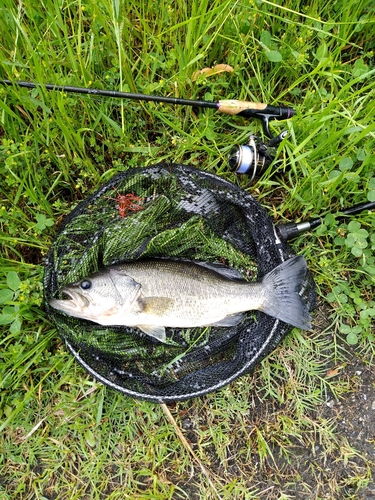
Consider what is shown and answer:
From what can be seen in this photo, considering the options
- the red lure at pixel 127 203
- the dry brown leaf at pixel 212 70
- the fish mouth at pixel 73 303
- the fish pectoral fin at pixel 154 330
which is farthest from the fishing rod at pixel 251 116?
the fish mouth at pixel 73 303

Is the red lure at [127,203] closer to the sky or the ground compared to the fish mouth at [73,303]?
closer to the sky

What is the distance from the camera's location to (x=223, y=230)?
3070 millimetres

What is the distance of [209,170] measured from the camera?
327cm

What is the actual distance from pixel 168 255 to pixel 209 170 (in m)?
0.73

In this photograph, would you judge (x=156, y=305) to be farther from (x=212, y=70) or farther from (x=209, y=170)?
(x=212, y=70)

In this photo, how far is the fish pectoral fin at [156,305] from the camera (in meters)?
2.76

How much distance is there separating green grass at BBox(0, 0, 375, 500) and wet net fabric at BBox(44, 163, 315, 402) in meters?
0.28

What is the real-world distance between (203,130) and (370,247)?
1.43 metres

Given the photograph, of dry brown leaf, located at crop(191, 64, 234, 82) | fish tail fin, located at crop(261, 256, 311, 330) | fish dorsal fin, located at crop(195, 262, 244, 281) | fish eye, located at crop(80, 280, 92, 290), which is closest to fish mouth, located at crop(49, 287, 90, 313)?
fish eye, located at crop(80, 280, 92, 290)

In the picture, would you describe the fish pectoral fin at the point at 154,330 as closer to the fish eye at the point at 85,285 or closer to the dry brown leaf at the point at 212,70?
the fish eye at the point at 85,285

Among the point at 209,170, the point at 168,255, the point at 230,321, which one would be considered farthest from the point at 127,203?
the point at 230,321

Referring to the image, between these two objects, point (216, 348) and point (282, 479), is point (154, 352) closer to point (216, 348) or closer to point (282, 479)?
point (216, 348)

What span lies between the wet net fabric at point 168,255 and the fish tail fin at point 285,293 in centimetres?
12

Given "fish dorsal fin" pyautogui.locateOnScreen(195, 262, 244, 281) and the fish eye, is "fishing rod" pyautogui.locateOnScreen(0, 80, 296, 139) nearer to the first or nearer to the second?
"fish dorsal fin" pyautogui.locateOnScreen(195, 262, 244, 281)
